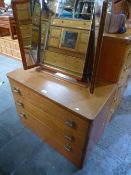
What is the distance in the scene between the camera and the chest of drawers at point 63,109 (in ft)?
3.16

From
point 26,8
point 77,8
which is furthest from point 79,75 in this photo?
point 26,8

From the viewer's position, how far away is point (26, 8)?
1.12m

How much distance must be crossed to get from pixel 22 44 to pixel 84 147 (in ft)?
3.22

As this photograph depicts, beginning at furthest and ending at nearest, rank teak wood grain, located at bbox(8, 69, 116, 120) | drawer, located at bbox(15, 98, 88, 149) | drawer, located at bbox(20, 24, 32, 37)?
drawer, located at bbox(20, 24, 32, 37) → drawer, located at bbox(15, 98, 88, 149) → teak wood grain, located at bbox(8, 69, 116, 120)

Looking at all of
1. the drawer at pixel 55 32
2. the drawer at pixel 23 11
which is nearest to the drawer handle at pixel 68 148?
the drawer at pixel 55 32

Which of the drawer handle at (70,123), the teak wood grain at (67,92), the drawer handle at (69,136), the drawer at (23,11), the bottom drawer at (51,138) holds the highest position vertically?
the drawer at (23,11)

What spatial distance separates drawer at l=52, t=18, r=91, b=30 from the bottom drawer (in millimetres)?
893

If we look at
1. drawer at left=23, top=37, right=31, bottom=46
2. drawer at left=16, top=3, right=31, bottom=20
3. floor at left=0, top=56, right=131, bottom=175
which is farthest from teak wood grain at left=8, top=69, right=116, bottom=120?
floor at left=0, top=56, right=131, bottom=175

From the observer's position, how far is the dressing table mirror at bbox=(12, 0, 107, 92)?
1088mm

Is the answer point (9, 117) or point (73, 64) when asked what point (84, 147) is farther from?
point (9, 117)

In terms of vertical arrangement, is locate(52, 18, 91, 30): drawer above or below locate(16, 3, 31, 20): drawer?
below

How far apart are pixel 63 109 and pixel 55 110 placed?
0.32ft

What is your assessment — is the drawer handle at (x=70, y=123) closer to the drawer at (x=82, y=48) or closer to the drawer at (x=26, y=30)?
the drawer at (x=82, y=48)

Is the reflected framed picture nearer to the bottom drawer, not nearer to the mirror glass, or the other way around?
the mirror glass
